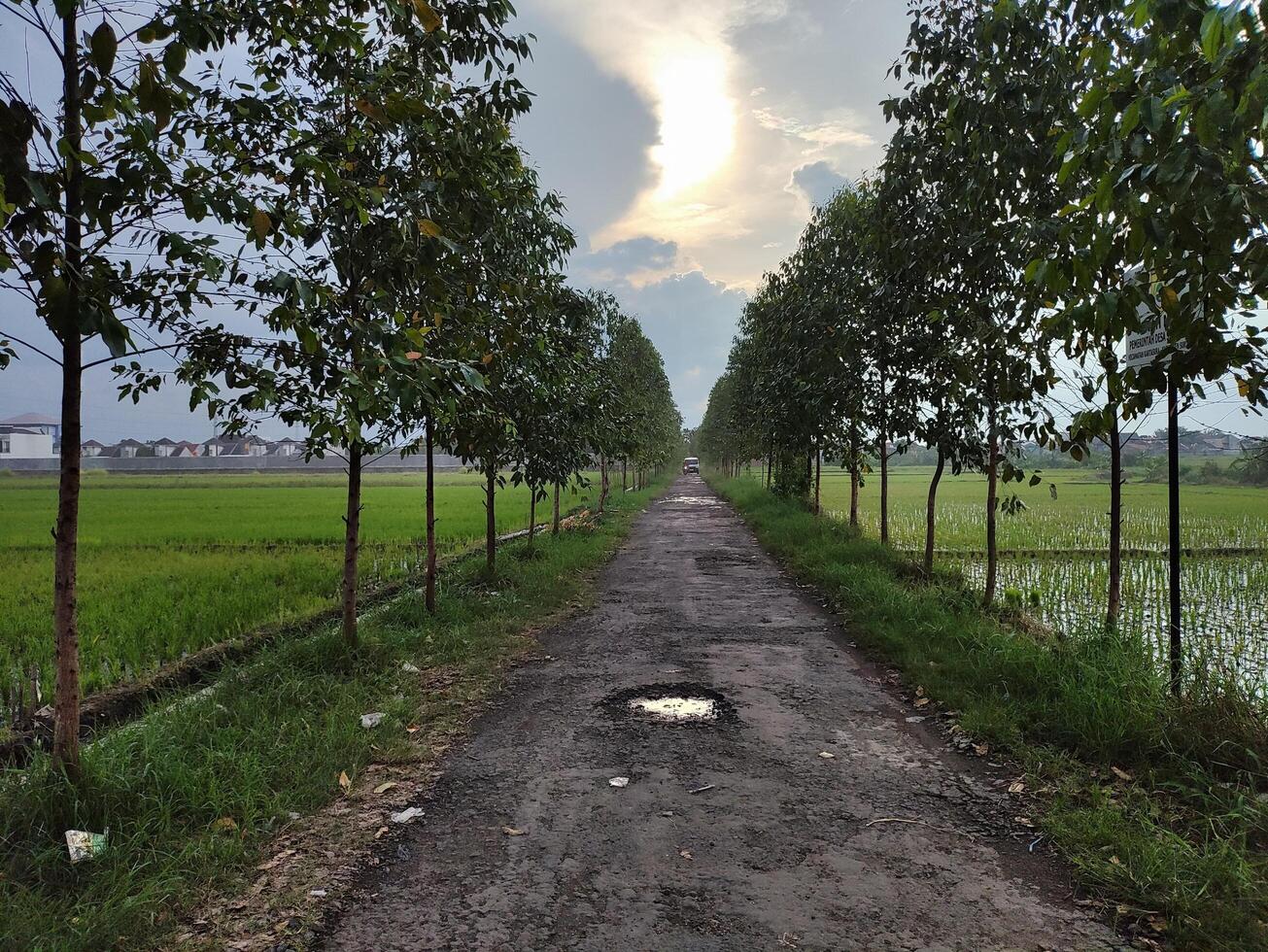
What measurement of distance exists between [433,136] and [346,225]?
1170 millimetres

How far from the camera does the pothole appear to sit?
5262mm

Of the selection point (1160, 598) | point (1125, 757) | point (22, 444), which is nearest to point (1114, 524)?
point (1125, 757)

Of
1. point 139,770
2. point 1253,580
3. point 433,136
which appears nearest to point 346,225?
point 433,136

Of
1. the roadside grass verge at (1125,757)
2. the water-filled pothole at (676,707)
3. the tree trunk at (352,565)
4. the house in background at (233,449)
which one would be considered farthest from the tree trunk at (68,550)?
the house in background at (233,449)

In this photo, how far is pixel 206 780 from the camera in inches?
152

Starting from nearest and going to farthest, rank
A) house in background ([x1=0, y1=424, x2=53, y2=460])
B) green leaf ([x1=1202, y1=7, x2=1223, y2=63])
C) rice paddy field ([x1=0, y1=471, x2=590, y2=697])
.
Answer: green leaf ([x1=1202, y1=7, x2=1223, y2=63]) < rice paddy field ([x1=0, y1=471, x2=590, y2=697]) < house in background ([x1=0, y1=424, x2=53, y2=460])

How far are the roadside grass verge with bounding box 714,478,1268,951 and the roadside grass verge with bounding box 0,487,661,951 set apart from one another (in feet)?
12.2

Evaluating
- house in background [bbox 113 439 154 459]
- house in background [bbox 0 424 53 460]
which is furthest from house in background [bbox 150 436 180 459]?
house in background [bbox 0 424 53 460]

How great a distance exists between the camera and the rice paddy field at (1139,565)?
724 centimetres

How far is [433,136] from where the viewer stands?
4.91 meters

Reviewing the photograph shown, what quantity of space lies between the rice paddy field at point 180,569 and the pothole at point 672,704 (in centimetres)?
430

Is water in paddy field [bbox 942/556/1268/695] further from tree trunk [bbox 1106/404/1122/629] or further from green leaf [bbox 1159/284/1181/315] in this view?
green leaf [bbox 1159/284/1181/315]

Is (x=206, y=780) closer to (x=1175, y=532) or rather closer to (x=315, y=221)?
(x=315, y=221)

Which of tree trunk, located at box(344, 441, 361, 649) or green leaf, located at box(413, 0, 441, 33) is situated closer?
green leaf, located at box(413, 0, 441, 33)
